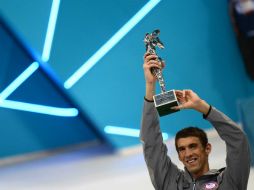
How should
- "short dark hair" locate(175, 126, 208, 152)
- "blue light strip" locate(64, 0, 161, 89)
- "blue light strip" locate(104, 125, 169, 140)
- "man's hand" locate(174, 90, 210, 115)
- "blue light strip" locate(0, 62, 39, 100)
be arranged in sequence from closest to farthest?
"man's hand" locate(174, 90, 210, 115)
"short dark hair" locate(175, 126, 208, 152)
"blue light strip" locate(64, 0, 161, 89)
"blue light strip" locate(104, 125, 169, 140)
"blue light strip" locate(0, 62, 39, 100)

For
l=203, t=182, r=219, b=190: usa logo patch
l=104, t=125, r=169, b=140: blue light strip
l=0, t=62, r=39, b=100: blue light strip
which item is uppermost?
l=0, t=62, r=39, b=100: blue light strip

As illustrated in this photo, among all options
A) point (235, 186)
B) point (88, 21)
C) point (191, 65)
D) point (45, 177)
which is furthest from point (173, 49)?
point (235, 186)

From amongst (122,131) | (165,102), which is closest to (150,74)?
(165,102)

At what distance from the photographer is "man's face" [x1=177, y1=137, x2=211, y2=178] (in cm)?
205

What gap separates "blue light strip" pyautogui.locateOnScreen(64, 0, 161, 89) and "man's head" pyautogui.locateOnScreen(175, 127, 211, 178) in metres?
2.08

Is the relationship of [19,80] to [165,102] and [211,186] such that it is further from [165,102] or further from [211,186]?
[211,186]

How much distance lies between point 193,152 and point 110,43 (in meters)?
2.20

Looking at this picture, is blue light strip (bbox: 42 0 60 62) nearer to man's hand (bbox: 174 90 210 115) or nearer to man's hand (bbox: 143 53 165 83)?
man's hand (bbox: 143 53 165 83)

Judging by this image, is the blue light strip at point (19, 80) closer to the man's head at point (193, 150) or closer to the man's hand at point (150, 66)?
the man's hand at point (150, 66)

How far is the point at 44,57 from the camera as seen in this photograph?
402cm

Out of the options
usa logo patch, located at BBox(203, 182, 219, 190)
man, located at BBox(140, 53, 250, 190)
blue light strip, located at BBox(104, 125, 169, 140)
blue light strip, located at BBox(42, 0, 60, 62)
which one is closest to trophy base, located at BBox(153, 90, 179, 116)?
man, located at BBox(140, 53, 250, 190)

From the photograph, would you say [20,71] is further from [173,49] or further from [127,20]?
[173,49]

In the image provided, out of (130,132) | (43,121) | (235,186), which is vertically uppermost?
(43,121)

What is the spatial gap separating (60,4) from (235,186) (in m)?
2.40
